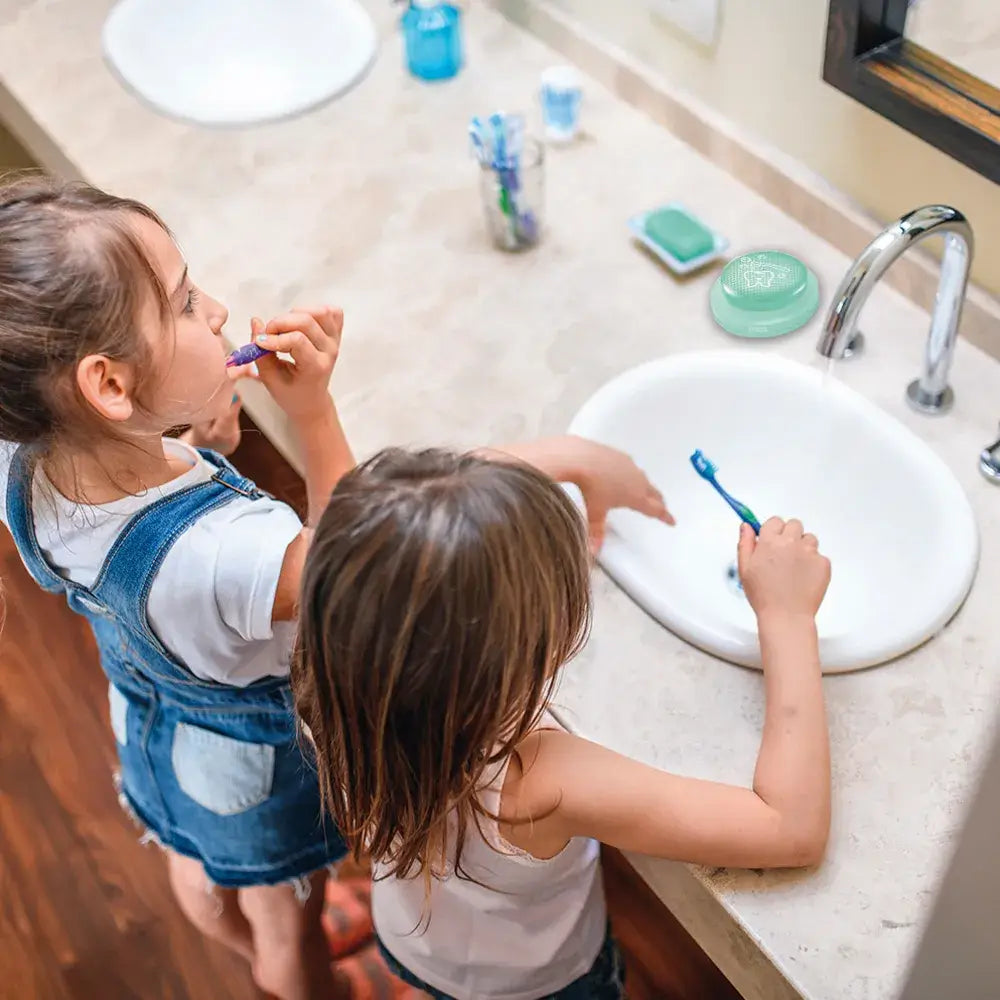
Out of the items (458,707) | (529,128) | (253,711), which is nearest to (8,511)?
(253,711)

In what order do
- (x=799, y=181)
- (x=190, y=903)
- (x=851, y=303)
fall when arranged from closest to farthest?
(x=851, y=303) < (x=799, y=181) < (x=190, y=903)

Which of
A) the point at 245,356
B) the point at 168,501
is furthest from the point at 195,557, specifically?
the point at 245,356

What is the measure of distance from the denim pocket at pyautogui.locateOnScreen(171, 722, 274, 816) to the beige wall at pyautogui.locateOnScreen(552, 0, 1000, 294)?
34.6 inches

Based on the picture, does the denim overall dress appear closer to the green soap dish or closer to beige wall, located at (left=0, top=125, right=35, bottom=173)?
the green soap dish

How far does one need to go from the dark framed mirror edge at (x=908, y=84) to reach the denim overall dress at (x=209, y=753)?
714 millimetres

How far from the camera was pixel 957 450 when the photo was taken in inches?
42.0

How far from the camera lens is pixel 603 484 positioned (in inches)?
40.9

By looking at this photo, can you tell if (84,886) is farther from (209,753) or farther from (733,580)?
(733,580)

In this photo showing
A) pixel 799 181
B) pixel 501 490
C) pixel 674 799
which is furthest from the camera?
pixel 799 181

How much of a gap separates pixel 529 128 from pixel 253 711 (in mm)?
849

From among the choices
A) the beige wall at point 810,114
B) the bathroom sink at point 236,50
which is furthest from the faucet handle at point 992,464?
the bathroom sink at point 236,50

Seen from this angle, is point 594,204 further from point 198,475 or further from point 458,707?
point 458,707

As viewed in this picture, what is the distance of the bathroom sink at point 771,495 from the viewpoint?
976 mm

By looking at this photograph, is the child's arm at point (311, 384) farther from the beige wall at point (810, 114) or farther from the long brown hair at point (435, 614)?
the beige wall at point (810, 114)
